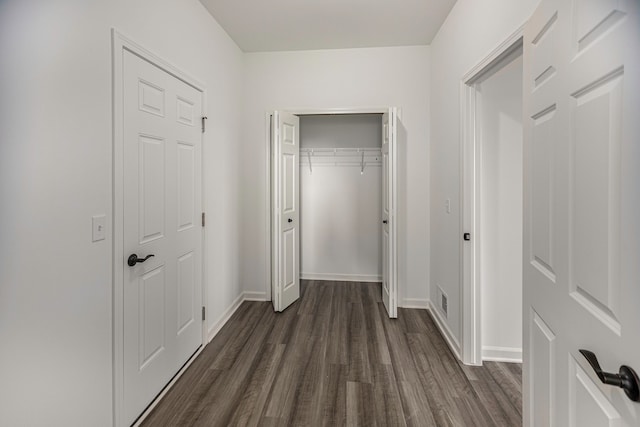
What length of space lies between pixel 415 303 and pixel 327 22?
299cm

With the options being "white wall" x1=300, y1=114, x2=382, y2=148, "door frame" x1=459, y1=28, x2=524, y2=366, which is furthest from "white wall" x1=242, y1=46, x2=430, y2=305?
"door frame" x1=459, y1=28, x2=524, y2=366

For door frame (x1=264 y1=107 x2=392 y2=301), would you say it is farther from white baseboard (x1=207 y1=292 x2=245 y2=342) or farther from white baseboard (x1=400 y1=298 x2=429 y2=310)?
white baseboard (x1=400 y1=298 x2=429 y2=310)

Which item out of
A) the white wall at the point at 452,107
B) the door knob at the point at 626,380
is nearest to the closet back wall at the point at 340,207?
the white wall at the point at 452,107

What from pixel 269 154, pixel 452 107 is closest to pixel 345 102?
pixel 269 154

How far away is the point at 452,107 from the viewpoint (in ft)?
8.79

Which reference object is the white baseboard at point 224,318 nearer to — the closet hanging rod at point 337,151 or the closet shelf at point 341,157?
the closet shelf at point 341,157

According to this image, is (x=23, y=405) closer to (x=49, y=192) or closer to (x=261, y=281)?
(x=49, y=192)

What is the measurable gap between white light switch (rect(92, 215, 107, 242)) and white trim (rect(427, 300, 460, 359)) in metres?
2.50

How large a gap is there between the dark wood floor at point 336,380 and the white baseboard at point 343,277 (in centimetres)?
120

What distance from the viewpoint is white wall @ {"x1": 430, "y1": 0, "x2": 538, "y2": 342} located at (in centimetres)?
196

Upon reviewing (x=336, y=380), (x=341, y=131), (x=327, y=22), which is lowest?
(x=336, y=380)

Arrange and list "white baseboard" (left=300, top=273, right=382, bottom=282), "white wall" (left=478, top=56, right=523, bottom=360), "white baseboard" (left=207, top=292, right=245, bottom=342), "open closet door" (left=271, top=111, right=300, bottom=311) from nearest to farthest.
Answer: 1. "white wall" (left=478, top=56, right=523, bottom=360)
2. "white baseboard" (left=207, top=292, right=245, bottom=342)
3. "open closet door" (left=271, top=111, right=300, bottom=311)
4. "white baseboard" (left=300, top=273, right=382, bottom=282)

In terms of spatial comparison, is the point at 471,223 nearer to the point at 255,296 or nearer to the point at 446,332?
the point at 446,332

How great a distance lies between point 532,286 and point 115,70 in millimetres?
2135
